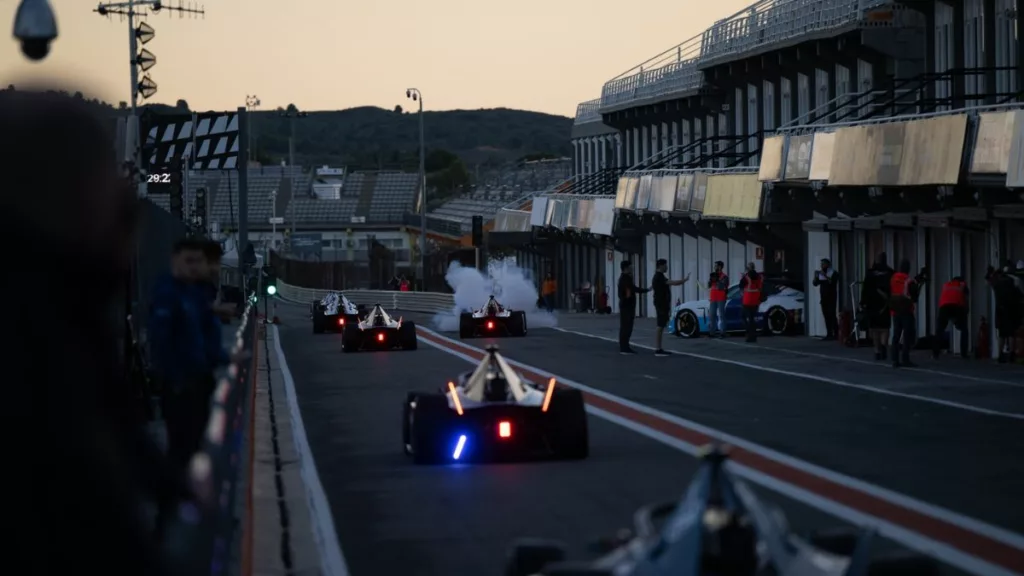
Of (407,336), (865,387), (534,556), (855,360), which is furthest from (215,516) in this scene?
(407,336)

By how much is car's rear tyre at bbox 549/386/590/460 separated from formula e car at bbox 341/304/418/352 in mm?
22653

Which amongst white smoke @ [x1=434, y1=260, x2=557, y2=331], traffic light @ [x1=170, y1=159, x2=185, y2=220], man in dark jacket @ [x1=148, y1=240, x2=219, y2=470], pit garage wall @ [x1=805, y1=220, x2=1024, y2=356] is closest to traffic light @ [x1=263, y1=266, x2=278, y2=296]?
traffic light @ [x1=170, y1=159, x2=185, y2=220]

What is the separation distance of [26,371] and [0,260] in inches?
7.0

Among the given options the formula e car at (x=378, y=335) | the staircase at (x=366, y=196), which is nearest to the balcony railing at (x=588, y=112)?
the formula e car at (x=378, y=335)

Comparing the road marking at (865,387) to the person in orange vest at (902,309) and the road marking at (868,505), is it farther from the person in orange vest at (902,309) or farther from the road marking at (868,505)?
the road marking at (868,505)

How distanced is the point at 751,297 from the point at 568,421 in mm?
23587

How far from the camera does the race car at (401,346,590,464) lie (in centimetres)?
1528

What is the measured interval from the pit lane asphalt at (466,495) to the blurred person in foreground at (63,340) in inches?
213

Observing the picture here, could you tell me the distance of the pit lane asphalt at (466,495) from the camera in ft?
35.4

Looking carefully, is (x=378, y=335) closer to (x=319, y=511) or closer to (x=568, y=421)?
(x=568, y=421)

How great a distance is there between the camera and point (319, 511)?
12844 millimetres

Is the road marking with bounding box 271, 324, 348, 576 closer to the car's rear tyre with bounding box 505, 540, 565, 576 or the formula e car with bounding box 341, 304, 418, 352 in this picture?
the car's rear tyre with bounding box 505, 540, 565, 576

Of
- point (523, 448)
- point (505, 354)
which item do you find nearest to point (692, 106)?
point (505, 354)

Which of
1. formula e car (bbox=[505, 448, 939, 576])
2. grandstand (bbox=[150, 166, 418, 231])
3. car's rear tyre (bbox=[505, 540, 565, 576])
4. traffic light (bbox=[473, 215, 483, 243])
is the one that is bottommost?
car's rear tyre (bbox=[505, 540, 565, 576])
